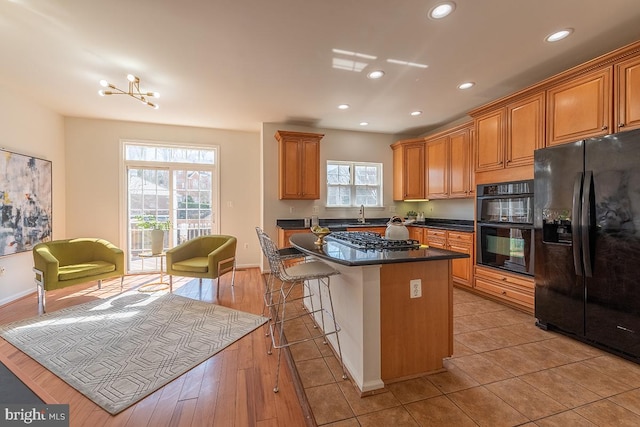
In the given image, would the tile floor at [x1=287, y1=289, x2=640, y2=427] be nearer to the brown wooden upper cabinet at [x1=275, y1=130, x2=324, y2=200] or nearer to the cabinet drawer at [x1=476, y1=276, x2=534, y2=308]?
the cabinet drawer at [x1=476, y1=276, x2=534, y2=308]

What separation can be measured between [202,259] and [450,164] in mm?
4279

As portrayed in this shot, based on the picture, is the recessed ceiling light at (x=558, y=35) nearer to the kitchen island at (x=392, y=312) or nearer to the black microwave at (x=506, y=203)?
the black microwave at (x=506, y=203)

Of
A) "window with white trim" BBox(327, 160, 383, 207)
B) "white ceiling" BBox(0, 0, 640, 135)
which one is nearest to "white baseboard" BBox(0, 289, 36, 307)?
"white ceiling" BBox(0, 0, 640, 135)

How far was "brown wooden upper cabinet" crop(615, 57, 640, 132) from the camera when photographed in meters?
2.21

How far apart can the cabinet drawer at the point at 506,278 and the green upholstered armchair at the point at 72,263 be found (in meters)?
4.99

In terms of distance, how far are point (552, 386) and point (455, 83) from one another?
3182mm

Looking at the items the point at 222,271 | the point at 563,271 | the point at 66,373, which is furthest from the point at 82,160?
the point at 563,271

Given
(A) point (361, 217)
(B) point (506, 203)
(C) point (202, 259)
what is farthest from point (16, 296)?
(B) point (506, 203)

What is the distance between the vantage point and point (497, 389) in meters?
1.82

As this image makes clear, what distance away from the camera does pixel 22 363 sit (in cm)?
217

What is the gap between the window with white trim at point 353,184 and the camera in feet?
17.7

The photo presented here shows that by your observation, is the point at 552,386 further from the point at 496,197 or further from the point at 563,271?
the point at 496,197

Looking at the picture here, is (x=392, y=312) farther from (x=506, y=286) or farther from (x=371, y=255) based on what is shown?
(x=506, y=286)

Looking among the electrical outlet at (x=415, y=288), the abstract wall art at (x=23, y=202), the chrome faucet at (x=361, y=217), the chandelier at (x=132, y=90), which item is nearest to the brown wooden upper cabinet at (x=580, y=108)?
the electrical outlet at (x=415, y=288)
